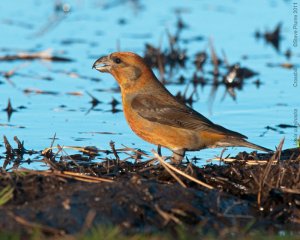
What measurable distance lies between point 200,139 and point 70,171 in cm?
189

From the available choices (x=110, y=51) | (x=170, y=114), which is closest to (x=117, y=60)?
(x=170, y=114)

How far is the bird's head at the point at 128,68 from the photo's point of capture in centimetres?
1008

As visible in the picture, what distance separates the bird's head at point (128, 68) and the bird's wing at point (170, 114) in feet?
0.81

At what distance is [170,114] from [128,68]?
701 mm

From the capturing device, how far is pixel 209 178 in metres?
8.29

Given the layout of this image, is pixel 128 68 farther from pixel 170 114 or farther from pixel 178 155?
pixel 178 155

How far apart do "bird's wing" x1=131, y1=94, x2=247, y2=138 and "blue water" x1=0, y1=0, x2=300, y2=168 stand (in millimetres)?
757

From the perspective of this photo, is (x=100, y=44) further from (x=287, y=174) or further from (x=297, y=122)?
(x=287, y=174)

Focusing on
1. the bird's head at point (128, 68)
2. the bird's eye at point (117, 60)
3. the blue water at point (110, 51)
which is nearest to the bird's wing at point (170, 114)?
the bird's head at point (128, 68)

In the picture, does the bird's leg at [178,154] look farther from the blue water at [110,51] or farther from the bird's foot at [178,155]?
the blue water at [110,51]

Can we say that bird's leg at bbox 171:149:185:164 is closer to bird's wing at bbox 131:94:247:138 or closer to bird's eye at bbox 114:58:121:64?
bird's wing at bbox 131:94:247:138

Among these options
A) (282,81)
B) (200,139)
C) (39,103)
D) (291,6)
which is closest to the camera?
(200,139)

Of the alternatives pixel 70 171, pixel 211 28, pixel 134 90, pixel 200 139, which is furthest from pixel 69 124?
pixel 211 28

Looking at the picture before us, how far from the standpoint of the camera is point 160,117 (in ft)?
32.0
